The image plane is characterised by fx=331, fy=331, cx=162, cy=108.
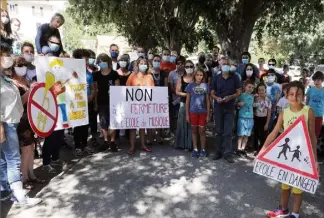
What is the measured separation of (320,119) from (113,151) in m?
4.04

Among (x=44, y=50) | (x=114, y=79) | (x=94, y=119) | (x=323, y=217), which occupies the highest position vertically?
(x=44, y=50)

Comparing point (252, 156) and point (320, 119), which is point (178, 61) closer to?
point (252, 156)

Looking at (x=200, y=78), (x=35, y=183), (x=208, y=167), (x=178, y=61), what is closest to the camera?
(x=35, y=183)

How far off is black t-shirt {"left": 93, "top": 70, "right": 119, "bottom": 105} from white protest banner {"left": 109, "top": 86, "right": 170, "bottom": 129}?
16 cm

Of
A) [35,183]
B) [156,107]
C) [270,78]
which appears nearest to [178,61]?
[156,107]

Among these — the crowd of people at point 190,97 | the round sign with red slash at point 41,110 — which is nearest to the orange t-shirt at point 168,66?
the crowd of people at point 190,97

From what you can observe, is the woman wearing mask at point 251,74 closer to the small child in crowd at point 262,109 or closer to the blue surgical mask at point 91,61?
the small child in crowd at point 262,109

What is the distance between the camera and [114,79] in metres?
6.48

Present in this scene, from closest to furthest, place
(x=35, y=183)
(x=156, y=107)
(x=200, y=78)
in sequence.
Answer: (x=35, y=183) < (x=200, y=78) < (x=156, y=107)

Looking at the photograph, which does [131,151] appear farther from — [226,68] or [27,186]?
[226,68]

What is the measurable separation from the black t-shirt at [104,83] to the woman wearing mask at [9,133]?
7.21 feet

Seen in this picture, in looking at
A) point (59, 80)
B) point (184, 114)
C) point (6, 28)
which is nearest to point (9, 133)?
point (59, 80)

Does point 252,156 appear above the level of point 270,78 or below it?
below

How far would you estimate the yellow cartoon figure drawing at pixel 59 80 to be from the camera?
16.6 ft
